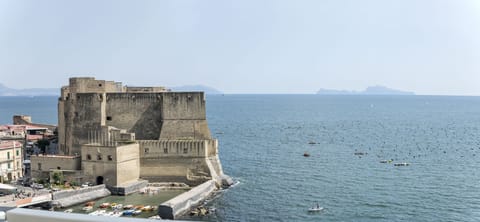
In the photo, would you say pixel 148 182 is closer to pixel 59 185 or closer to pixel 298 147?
pixel 59 185

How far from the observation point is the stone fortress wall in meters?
44.8

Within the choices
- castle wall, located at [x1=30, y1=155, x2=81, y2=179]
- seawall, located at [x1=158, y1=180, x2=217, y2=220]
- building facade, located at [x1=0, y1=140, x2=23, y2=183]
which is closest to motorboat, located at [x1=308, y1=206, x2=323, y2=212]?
seawall, located at [x1=158, y1=180, x2=217, y2=220]

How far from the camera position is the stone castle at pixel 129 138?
141 feet

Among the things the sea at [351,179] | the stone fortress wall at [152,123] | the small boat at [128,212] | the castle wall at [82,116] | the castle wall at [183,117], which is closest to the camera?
the small boat at [128,212]

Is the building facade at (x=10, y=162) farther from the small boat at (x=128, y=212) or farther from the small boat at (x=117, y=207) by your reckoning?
the small boat at (x=128, y=212)

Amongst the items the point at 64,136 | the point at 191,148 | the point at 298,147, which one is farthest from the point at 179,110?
the point at 298,147

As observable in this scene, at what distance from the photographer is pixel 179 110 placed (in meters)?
47.4

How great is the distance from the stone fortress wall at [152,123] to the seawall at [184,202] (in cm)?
356

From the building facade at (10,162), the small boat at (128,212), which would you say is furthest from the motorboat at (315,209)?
the building facade at (10,162)

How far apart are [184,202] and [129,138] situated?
35.4ft

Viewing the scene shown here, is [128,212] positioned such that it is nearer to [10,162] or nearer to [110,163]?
[110,163]

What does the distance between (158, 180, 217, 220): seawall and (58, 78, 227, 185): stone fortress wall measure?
356 centimetres

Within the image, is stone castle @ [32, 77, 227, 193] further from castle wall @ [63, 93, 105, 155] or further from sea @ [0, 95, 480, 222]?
sea @ [0, 95, 480, 222]

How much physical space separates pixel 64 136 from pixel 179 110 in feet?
36.2
